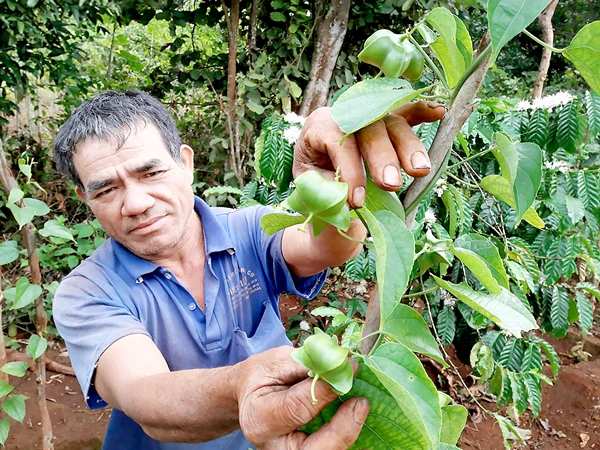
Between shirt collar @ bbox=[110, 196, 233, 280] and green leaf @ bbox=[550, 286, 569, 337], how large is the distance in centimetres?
131

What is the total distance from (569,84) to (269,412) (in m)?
5.28

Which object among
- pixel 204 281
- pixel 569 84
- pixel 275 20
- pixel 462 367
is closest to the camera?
pixel 204 281

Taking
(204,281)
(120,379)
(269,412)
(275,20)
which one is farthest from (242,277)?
(275,20)

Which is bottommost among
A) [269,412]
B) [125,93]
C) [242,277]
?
[242,277]

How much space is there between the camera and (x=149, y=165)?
1.14 metres

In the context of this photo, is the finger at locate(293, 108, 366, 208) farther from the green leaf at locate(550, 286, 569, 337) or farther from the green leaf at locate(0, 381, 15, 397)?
the green leaf at locate(550, 286, 569, 337)

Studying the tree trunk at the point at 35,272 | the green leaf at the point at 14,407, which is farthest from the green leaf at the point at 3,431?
the tree trunk at the point at 35,272

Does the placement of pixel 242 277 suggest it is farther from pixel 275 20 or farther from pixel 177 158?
pixel 275 20

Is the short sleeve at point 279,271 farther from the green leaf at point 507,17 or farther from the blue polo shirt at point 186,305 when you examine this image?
the green leaf at point 507,17

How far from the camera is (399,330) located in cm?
54

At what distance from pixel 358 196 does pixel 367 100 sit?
110mm

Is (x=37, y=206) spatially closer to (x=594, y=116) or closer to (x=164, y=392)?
(x=164, y=392)

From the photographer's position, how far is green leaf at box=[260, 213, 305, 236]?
553mm

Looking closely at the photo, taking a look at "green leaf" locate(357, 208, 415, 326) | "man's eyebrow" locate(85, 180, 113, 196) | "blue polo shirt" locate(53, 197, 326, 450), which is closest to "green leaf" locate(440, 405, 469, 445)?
"green leaf" locate(357, 208, 415, 326)
